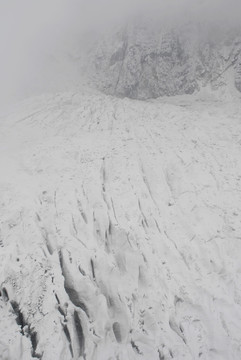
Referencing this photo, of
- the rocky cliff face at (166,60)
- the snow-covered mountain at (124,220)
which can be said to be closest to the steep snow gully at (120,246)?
the snow-covered mountain at (124,220)

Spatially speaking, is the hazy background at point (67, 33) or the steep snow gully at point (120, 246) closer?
the steep snow gully at point (120, 246)

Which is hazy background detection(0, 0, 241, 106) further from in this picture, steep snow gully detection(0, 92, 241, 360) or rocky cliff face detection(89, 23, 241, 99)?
steep snow gully detection(0, 92, 241, 360)

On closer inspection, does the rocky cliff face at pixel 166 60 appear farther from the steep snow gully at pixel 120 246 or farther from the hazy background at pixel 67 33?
Answer: the steep snow gully at pixel 120 246

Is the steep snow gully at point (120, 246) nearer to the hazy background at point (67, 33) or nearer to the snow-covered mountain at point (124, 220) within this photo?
the snow-covered mountain at point (124, 220)

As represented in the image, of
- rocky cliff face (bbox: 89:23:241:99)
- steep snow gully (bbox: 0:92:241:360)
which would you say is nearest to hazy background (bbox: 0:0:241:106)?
rocky cliff face (bbox: 89:23:241:99)

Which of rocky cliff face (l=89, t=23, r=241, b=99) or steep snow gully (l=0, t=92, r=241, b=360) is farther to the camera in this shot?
rocky cliff face (l=89, t=23, r=241, b=99)

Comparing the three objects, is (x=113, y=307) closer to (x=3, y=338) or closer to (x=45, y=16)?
(x=3, y=338)

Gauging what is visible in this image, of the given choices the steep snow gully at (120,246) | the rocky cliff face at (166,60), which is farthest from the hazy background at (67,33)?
the steep snow gully at (120,246)

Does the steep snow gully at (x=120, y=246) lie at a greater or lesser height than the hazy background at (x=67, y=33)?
lesser
